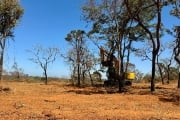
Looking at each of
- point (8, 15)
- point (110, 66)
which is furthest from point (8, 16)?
point (110, 66)

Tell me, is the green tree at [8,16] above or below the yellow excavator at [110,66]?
above

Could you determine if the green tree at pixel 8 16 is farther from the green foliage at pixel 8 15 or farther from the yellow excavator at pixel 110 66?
the yellow excavator at pixel 110 66

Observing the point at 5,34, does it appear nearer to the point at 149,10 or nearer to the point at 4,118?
the point at 149,10

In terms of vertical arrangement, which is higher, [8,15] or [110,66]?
[8,15]

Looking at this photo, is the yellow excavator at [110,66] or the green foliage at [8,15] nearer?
the green foliage at [8,15]

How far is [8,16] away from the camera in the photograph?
32.3 metres

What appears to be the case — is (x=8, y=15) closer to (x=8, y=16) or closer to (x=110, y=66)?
(x=8, y=16)

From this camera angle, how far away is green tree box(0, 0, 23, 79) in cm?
3105

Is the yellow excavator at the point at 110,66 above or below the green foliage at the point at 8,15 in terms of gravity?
below

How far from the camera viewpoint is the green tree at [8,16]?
31047 mm

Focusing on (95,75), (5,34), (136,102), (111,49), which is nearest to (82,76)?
(95,75)

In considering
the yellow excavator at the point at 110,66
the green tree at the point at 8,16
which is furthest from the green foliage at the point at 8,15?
the yellow excavator at the point at 110,66

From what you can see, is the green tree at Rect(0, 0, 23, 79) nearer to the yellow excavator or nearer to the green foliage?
the green foliage

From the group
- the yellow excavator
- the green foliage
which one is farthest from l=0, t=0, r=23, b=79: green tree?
the yellow excavator
